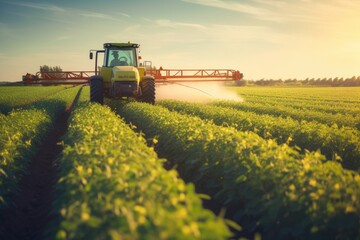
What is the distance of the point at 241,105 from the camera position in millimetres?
22203

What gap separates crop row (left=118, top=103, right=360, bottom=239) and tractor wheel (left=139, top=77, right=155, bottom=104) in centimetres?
1172

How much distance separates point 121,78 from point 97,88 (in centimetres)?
146

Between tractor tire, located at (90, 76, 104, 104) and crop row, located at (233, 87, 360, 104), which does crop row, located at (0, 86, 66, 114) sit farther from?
crop row, located at (233, 87, 360, 104)

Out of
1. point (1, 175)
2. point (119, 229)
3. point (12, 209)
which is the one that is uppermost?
point (119, 229)

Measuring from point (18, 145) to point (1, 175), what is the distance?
215 cm

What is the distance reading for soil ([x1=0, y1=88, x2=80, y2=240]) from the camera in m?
6.48

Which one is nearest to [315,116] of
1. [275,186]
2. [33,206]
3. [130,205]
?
[275,186]

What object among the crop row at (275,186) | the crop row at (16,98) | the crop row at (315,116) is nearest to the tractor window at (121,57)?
the crop row at (315,116)

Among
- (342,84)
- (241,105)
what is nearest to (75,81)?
(241,105)

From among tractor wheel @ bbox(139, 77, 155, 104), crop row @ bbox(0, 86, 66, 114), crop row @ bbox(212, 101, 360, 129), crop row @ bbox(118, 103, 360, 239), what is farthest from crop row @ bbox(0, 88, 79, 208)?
crop row @ bbox(0, 86, 66, 114)

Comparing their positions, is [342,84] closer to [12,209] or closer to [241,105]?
[241,105]

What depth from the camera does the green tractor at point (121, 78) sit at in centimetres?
1886

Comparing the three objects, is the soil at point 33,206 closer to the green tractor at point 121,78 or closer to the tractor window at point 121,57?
the green tractor at point 121,78

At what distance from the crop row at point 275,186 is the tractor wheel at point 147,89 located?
462 inches
